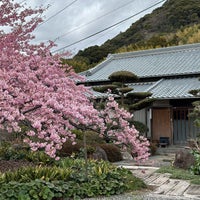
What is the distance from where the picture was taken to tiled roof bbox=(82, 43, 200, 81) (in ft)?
59.3

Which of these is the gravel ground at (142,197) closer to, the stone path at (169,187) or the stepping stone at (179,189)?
the stone path at (169,187)

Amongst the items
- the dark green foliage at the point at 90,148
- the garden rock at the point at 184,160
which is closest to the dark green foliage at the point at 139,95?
the dark green foliage at the point at 90,148

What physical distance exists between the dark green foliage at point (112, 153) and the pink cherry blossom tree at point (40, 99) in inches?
199

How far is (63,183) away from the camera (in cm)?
550

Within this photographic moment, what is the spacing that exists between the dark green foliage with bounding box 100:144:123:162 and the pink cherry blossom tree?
5.06 m

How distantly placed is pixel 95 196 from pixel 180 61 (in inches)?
590

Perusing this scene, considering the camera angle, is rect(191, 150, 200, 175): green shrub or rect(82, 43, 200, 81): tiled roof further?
rect(82, 43, 200, 81): tiled roof

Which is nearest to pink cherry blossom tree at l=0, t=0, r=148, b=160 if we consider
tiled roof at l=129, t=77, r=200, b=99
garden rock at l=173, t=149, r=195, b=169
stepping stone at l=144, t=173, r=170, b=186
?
stepping stone at l=144, t=173, r=170, b=186

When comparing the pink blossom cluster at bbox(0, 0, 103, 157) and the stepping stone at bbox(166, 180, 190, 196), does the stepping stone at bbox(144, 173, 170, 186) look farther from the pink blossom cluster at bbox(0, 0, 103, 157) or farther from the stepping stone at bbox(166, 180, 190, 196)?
the pink blossom cluster at bbox(0, 0, 103, 157)

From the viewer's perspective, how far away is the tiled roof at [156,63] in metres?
18.1

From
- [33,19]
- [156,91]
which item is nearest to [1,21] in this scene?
[33,19]

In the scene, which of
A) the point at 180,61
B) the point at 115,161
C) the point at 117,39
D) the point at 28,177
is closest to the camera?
the point at 28,177

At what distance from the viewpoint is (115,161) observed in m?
11.2

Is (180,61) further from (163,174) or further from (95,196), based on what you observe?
(95,196)
